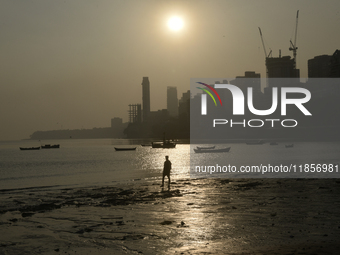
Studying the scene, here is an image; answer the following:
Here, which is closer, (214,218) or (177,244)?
(177,244)

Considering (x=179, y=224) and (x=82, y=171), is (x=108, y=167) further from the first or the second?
(x=179, y=224)

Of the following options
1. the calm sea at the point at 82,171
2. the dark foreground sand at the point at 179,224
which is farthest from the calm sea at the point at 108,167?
the dark foreground sand at the point at 179,224

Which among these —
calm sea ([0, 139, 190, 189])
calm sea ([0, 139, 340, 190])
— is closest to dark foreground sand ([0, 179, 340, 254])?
calm sea ([0, 139, 340, 190])

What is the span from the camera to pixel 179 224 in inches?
593

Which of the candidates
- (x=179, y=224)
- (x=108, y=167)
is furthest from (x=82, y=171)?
(x=179, y=224)

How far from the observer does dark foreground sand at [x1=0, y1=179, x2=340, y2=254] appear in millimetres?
11733

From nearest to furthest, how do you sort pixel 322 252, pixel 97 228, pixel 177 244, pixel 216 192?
pixel 322 252 < pixel 177 244 < pixel 97 228 < pixel 216 192

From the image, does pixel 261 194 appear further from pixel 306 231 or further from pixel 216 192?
pixel 306 231

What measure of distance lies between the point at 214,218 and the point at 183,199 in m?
6.16

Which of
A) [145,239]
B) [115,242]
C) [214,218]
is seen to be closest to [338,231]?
[214,218]

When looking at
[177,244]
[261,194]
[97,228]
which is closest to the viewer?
[177,244]

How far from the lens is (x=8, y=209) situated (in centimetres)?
2108

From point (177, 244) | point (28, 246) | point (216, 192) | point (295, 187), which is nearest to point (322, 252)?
point (177, 244)

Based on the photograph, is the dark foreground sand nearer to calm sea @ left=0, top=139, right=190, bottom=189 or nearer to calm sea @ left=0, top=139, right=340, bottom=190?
calm sea @ left=0, top=139, right=340, bottom=190
